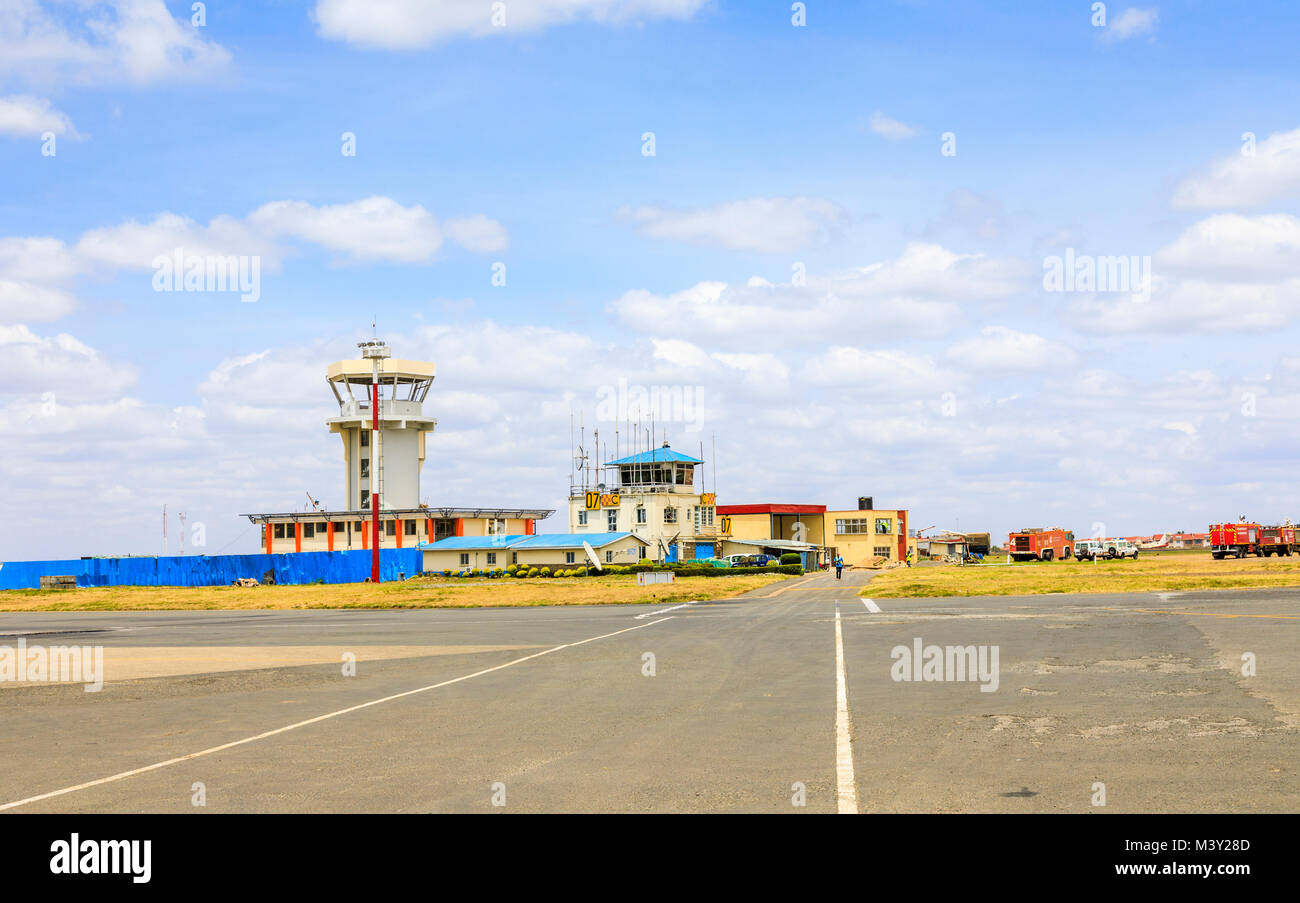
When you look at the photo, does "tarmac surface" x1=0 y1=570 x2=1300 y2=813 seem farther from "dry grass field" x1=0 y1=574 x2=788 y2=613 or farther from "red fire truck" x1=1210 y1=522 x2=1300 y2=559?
"red fire truck" x1=1210 y1=522 x2=1300 y2=559

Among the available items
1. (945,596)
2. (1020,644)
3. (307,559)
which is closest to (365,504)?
(307,559)

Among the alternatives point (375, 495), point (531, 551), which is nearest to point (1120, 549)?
point (531, 551)

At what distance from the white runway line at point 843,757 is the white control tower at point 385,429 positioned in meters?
93.7

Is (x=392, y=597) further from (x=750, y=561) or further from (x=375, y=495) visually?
(x=750, y=561)

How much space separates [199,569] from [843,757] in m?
92.6

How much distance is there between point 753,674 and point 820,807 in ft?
36.2

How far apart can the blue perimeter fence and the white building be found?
18.6 meters

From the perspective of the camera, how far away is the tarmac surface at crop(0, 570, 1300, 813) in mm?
10094

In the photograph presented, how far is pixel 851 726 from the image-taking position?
13867mm

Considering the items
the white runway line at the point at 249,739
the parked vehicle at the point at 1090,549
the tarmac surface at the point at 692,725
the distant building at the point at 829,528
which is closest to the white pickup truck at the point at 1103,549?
the parked vehicle at the point at 1090,549

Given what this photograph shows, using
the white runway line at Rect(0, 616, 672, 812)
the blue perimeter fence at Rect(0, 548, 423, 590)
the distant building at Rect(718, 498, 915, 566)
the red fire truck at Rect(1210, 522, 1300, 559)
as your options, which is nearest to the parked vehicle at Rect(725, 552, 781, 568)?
the distant building at Rect(718, 498, 915, 566)

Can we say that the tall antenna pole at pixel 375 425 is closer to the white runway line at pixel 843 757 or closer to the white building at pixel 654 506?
the white building at pixel 654 506

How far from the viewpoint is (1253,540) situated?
342ft
